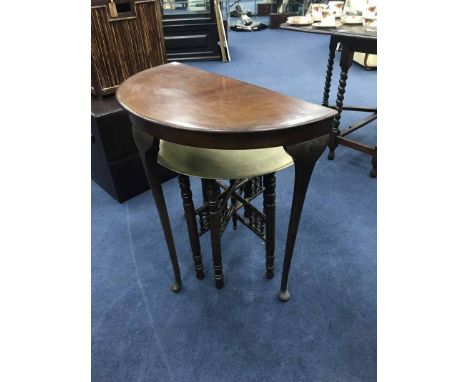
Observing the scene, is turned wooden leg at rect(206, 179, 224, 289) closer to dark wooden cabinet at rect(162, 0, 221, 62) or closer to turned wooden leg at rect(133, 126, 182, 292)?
turned wooden leg at rect(133, 126, 182, 292)

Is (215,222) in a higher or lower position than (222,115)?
lower

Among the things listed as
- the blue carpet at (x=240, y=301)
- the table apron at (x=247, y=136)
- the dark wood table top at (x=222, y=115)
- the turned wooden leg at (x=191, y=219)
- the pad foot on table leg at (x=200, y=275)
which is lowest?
the blue carpet at (x=240, y=301)

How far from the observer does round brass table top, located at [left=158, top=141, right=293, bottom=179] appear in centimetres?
109

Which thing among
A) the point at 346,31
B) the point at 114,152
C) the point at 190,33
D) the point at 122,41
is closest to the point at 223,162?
the point at 114,152

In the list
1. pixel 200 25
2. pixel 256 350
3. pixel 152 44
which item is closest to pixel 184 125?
pixel 256 350

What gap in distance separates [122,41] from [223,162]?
3.60ft

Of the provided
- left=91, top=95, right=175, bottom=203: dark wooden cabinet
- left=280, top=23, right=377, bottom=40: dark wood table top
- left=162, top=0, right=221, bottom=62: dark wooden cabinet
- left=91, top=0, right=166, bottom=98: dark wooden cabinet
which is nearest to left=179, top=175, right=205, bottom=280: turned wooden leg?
left=91, top=95, right=175, bottom=203: dark wooden cabinet

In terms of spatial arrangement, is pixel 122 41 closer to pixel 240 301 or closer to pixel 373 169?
pixel 240 301

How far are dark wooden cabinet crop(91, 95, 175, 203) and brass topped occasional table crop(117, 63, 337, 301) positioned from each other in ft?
2.03

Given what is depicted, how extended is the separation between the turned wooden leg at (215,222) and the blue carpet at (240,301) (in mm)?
88

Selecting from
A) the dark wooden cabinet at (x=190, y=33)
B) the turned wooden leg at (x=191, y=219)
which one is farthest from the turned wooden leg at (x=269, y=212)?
the dark wooden cabinet at (x=190, y=33)

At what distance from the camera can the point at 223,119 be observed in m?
0.89

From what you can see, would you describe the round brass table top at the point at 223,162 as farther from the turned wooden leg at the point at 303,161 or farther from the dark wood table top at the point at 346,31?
the dark wood table top at the point at 346,31

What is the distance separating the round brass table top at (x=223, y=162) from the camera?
109 centimetres
